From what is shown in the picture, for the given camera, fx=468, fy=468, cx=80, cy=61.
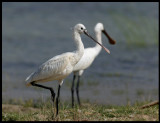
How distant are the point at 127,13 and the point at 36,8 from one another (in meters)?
4.27

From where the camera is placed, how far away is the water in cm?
1194

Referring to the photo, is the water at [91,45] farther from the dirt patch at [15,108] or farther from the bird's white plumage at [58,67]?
the bird's white plumage at [58,67]

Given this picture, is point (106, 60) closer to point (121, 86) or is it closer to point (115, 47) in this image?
point (115, 47)

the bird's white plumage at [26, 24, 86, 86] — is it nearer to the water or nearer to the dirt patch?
the dirt patch

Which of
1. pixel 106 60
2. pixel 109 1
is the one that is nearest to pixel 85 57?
pixel 106 60

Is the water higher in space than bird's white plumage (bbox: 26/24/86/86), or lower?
higher

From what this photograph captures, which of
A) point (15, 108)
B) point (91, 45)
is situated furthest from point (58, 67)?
point (91, 45)

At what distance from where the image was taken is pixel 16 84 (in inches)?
493

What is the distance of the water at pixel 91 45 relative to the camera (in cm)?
1194

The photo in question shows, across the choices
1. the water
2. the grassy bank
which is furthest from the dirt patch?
the grassy bank

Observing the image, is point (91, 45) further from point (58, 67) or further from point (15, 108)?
point (58, 67)

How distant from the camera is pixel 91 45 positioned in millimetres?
15758

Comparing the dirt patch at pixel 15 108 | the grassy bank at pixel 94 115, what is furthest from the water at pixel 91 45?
the grassy bank at pixel 94 115

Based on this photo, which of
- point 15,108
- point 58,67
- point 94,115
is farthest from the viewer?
point 15,108
